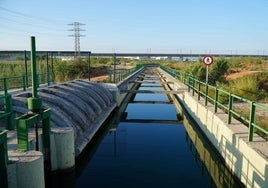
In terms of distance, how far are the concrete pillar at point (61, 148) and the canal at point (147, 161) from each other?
28 centimetres

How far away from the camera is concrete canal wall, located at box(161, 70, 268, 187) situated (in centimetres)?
591

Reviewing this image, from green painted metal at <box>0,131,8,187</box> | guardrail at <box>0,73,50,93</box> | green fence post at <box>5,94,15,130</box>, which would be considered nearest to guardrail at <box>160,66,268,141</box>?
green painted metal at <box>0,131,8,187</box>

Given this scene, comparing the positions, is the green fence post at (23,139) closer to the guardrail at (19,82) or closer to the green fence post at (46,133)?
the green fence post at (46,133)

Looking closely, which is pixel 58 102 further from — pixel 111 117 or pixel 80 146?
pixel 111 117

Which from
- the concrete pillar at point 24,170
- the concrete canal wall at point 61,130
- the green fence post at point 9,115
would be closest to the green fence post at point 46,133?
the concrete canal wall at point 61,130

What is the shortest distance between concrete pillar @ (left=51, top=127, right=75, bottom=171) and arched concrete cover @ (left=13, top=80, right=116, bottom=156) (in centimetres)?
101

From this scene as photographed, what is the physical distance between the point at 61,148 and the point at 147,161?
9.76 ft

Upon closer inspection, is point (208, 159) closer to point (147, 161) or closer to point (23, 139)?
point (147, 161)

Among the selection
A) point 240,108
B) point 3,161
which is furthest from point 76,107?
point 240,108

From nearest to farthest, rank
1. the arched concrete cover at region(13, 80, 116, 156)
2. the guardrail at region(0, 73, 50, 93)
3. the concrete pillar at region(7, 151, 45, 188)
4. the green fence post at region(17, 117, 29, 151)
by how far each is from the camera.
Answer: the concrete pillar at region(7, 151, 45, 188)
the green fence post at region(17, 117, 29, 151)
the arched concrete cover at region(13, 80, 116, 156)
the guardrail at region(0, 73, 50, 93)

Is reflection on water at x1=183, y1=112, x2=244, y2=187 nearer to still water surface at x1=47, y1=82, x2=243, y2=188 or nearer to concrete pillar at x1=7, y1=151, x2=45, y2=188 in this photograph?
still water surface at x1=47, y1=82, x2=243, y2=188

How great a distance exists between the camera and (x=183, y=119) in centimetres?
1530

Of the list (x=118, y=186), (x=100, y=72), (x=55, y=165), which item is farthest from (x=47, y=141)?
(x=100, y=72)

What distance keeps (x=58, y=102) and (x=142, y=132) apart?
4331 mm
